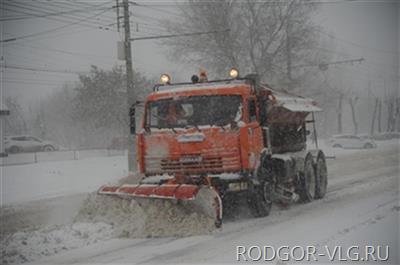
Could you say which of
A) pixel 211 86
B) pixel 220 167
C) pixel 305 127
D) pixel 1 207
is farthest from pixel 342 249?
pixel 1 207

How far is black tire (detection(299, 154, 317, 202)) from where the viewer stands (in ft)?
45.7

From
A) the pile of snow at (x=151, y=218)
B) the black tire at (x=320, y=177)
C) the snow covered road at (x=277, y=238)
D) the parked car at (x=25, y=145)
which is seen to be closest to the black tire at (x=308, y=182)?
the black tire at (x=320, y=177)

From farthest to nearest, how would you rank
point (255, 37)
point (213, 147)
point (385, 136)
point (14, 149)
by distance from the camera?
point (385, 136) → point (14, 149) → point (255, 37) → point (213, 147)

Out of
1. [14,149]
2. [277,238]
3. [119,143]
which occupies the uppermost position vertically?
[119,143]

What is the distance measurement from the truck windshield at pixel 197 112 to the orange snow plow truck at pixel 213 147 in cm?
2

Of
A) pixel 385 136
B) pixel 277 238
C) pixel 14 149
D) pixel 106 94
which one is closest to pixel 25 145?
pixel 14 149

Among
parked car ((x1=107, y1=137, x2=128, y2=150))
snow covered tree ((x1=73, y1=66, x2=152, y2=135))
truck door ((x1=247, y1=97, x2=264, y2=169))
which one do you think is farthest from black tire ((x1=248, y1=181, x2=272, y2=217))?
parked car ((x1=107, y1=137, x2=128, y2=150))

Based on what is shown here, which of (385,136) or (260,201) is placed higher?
(260,201)

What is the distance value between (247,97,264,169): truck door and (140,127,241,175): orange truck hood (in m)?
0.30

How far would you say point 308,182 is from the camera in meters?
14.2

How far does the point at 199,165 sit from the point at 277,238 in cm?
240

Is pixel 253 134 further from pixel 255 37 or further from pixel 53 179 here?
pixel 255 37

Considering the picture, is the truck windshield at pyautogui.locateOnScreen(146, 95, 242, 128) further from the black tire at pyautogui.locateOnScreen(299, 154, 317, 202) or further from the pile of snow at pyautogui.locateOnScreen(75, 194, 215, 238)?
the black tire at pyautogui.locateOnScreen(299, 154, 317, 202)

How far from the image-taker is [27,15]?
23891 millimetres
